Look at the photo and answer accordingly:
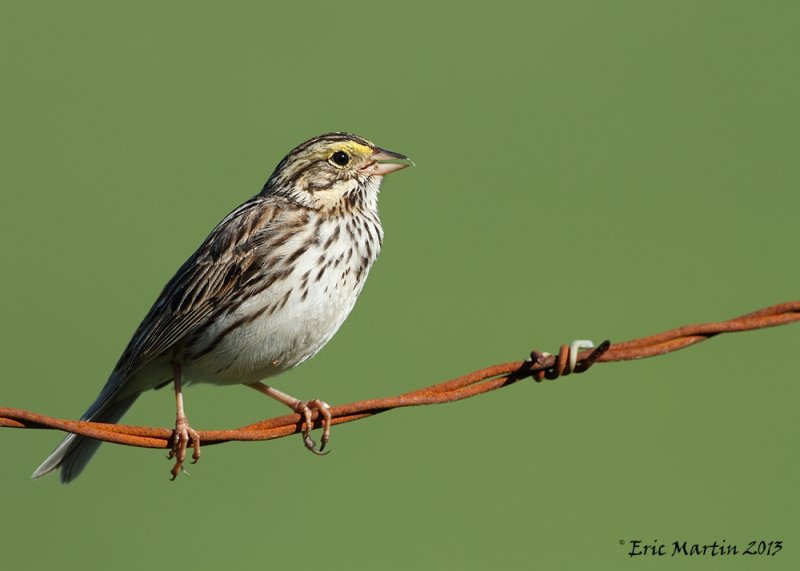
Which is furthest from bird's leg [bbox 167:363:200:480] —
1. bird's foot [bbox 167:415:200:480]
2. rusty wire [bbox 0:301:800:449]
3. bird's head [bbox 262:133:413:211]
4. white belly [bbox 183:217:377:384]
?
bird's head [bbox 262:133:413:211]

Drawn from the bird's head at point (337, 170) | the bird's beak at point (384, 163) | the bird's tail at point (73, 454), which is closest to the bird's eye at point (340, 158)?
the bird's head at point (337, 170)

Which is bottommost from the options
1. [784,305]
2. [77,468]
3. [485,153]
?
[77,468]

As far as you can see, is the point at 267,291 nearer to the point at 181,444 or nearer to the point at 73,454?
the point at 181,444

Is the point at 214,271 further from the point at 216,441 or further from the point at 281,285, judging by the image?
the point at 216,441

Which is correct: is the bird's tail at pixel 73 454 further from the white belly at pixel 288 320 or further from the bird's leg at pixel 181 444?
the white belly at pixel 288 320

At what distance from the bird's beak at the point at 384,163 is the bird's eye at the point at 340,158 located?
0.39 ft

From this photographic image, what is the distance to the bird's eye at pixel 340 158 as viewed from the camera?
6840mm

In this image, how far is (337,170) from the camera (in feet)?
22.3

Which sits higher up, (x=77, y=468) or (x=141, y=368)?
(x=141, y=368)

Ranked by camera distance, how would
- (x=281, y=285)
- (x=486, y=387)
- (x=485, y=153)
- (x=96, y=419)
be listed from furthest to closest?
(x=485, y=153) → (x=96, y=419) → (x=281, y=285) → (x=486, y=387)

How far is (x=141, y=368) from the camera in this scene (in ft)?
21.5

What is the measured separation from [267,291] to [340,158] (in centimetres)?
108

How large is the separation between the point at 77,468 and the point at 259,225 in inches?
64.5

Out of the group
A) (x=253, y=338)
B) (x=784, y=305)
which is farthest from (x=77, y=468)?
(x=784, y=305)
